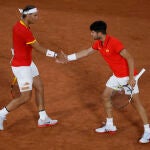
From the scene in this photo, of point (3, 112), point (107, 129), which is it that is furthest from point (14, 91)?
point (107, 129)

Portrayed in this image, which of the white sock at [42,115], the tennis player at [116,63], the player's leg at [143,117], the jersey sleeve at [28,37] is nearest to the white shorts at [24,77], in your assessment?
the jersey sleeve at [28,37]

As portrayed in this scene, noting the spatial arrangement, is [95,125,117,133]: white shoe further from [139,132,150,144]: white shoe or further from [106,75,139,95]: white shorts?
[106,75,139,95]: white shorts

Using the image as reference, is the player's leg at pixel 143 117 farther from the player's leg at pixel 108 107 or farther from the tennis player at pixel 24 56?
the tennis player at pixel 24 56

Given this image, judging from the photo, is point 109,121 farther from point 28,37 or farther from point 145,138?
point 28,37

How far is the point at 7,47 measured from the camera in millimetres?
14594

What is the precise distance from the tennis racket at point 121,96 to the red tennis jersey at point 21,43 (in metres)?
1.94

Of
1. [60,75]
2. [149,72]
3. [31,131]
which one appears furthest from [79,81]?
[31,131]

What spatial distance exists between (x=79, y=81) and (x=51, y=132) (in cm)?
275

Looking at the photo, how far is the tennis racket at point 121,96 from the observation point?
954 cm

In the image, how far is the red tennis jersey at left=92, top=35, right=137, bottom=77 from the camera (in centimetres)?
920

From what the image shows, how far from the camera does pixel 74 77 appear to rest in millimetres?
12836

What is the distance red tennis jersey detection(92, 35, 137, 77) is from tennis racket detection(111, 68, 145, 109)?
0.28 metres

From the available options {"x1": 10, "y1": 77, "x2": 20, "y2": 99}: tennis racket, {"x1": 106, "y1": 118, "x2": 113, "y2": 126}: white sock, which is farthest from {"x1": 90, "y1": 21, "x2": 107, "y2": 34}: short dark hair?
{"x1": 10, "y1": 77, "x2": 20, "y2": 99}: tennis racket

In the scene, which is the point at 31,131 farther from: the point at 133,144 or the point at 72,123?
the point at 133,144
